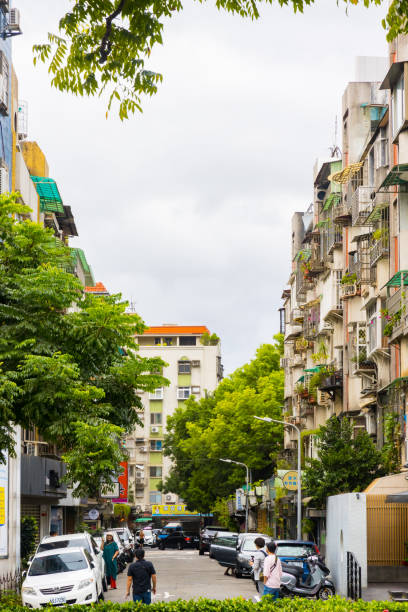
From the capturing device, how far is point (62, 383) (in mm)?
16141

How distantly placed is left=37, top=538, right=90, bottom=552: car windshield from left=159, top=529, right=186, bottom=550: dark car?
5266cm

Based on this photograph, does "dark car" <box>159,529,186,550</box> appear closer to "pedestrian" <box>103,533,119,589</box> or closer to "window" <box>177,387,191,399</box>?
"window" <box>177,387,191,399</box>

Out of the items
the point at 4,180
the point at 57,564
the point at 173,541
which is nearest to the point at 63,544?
the point at 57,564

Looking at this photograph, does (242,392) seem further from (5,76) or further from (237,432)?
(5,76)

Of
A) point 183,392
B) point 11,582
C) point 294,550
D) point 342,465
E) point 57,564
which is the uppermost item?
point 183,392

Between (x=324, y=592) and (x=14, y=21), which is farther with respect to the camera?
(x=14, y=21)

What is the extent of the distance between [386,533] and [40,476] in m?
19.3

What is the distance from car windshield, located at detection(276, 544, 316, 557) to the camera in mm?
28297

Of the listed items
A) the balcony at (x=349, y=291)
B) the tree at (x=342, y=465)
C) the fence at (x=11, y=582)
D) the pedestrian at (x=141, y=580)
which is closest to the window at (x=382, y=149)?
the balcony at (x=349, y=291)

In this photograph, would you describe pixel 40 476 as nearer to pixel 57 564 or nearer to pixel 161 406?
pixel 57 564

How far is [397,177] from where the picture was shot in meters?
32.4

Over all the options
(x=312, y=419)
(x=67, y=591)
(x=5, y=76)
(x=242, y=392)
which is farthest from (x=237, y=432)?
(x=67, y=591)

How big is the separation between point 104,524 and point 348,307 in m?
61.3

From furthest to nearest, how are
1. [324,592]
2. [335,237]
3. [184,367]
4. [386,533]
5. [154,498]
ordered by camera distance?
[184,367] → [154,498] → [335,237] → [386,533] → [324,592]
